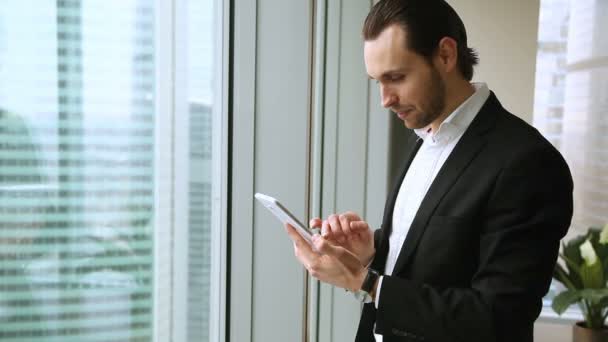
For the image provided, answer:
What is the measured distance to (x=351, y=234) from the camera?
125 centimetres

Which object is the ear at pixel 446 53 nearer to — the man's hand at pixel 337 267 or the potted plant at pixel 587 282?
the man's hand at pixel 337 267

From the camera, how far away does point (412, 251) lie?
1.03m

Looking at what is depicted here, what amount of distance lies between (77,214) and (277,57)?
0.64 metres

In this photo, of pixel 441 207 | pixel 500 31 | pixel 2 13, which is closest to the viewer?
pixel 441 207

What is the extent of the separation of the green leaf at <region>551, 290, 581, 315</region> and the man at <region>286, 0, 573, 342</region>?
4.28ft

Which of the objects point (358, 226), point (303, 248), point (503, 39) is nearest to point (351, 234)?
point (358, 226)

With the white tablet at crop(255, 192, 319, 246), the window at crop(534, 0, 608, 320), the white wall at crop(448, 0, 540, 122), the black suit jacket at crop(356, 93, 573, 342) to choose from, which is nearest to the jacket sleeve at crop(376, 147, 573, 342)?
the black suit jacket at crop(356, 93, 573, 342)

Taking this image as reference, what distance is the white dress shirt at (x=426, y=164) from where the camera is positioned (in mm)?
1104

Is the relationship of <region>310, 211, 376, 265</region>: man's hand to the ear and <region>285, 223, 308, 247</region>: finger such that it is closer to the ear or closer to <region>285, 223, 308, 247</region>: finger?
<region>285, 223, 308, 247</region>: finger

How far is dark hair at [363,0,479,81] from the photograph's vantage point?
108cm

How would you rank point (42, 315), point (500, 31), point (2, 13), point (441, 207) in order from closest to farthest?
point (441, 207)
point (2, 13)
point (42, 315)
point (500, 31)

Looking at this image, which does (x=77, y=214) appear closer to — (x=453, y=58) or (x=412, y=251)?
(x=412, y=251)

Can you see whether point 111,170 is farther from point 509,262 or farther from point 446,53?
point 509,262

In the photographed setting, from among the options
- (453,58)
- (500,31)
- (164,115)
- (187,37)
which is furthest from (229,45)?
(500,31)
